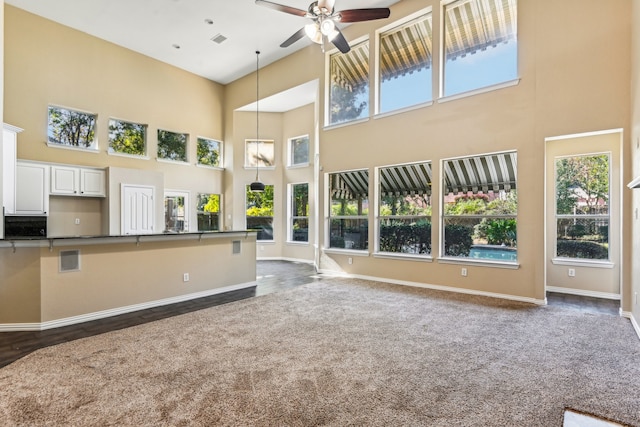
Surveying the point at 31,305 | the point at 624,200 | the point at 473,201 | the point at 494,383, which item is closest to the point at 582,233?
the point at 624,200

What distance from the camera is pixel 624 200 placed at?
430 centimetres

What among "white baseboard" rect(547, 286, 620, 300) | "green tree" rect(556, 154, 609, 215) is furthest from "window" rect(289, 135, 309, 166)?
"white baseboard" rect(547, 286, 620, 300)

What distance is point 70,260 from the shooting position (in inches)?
161

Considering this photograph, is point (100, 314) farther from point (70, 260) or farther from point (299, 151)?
point (299, 151)

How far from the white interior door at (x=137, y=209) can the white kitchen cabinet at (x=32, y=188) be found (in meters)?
1.46

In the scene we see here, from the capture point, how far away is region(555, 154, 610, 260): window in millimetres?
5414

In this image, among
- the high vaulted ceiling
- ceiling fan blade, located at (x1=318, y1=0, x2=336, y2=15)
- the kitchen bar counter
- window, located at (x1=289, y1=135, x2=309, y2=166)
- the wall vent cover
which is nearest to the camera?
the kitchen bar counter

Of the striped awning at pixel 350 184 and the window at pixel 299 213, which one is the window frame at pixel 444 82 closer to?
the striped awning at pixel 350 184

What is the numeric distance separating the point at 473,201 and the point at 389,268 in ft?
6.71

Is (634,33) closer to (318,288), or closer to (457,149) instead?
(457,149)

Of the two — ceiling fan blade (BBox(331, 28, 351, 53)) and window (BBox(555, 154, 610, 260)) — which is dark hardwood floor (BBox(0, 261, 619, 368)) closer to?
window (BBox(555, 154, 610, 260))

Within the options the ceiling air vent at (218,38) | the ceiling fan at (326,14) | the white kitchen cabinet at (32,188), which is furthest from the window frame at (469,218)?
the white kitchen cabinet at (32,188)

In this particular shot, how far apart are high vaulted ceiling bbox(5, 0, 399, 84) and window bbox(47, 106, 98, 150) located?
1920 millimetres

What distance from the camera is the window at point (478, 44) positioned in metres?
5.34
